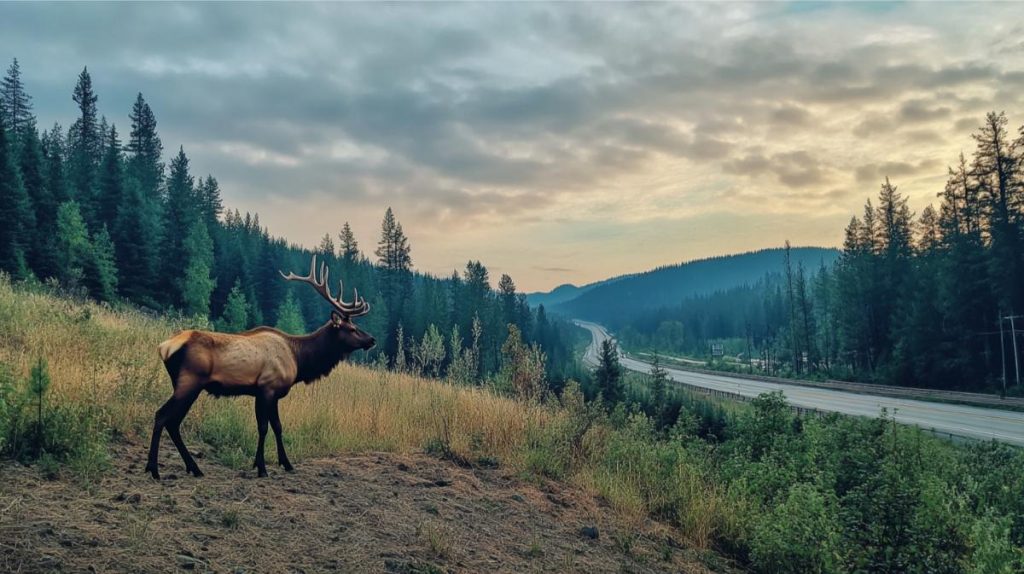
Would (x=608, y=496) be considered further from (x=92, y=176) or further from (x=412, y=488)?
(x=92, y=176)

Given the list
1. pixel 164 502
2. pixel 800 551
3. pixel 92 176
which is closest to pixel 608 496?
pixel 800 551

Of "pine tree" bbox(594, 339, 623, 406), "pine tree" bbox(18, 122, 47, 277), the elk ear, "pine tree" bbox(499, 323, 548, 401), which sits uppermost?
"pine tree" bbox(18, 122, 47, 277)

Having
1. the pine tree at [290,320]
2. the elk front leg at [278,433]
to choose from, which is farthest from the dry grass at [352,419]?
the pine tree at [290,320]

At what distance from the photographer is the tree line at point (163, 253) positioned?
36.8 m

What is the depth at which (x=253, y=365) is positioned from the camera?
6.27 metres

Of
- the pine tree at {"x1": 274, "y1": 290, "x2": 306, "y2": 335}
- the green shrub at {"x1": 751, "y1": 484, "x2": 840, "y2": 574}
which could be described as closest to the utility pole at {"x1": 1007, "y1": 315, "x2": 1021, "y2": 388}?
the green shrub at {"x1": 751, "y1": 484, "x2": 840, "y2": 574}

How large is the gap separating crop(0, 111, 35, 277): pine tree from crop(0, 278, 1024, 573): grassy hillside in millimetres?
28188

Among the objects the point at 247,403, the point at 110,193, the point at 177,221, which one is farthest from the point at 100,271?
the point at 247,403

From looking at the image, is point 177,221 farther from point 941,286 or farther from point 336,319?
point 941,286

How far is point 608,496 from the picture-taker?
25.7 feet

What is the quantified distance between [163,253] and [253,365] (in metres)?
54.2

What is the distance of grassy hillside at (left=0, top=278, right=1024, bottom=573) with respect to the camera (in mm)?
6098

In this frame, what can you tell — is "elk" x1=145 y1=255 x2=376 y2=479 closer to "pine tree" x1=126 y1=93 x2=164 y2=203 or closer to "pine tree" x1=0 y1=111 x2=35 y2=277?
"pine tree" x1=0 y1=111 x2=35 y2=277

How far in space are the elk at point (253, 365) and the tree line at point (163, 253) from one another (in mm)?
3234
